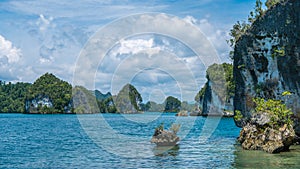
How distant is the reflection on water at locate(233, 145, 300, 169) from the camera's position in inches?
904

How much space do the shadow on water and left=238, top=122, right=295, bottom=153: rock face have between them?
17.2ft

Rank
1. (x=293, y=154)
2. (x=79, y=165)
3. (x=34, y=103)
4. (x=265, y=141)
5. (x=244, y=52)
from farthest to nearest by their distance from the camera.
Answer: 1. (x=34, y=103)
2. (x=244, y=52)
3. (x=265, y=141)
4. (x=293, y=154)
5. (x=79, y=165)

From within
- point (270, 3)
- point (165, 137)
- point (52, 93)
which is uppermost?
point (52, 93)

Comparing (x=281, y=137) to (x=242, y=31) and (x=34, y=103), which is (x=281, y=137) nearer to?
(x=242, y=31)

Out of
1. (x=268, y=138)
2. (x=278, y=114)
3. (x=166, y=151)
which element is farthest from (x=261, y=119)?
(x=166, y=151)

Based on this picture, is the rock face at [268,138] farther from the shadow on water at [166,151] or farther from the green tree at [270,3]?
the green tree at [270,3]

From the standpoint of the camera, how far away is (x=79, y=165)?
2420 centimetres

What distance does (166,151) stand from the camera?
29.9 metres

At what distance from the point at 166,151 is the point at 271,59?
444 inches

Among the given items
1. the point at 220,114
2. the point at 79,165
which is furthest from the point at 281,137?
the point at 220,114

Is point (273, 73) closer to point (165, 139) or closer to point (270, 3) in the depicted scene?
point (270, 3)

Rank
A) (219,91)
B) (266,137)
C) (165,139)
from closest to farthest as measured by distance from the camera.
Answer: (266,137) < (165,139) < (219,91)

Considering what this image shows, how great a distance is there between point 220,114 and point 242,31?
7855 centimetres

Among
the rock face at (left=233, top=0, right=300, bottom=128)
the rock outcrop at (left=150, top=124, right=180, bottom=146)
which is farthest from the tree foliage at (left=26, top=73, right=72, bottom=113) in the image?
the rock outcrop at (left=150, top=124, right=180, bottom=146)
